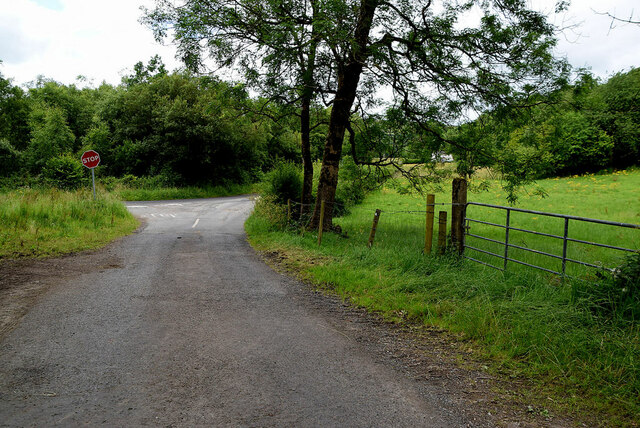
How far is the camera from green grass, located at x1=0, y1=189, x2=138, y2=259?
11.0 metres

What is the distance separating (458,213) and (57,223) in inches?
528

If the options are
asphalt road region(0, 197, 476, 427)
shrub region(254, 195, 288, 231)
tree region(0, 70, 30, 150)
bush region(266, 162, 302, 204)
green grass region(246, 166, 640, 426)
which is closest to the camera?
asphalt road region(0, 197, 476, 427)

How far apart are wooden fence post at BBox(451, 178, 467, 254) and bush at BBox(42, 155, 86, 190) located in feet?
99.2

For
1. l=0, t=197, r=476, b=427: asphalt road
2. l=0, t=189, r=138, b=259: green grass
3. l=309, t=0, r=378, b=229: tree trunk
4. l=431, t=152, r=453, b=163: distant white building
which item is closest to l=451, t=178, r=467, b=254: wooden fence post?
l=0, t=197, r=476, b=427: asphalt road

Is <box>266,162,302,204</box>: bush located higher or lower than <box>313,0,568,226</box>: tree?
lower

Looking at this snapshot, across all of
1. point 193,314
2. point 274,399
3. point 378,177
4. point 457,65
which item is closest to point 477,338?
point 274,399

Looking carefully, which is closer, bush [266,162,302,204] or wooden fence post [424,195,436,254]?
wooden fence post [424,195,436,254]

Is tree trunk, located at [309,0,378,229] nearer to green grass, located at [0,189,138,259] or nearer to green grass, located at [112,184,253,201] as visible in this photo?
green grass, located at [0,189,138,259]

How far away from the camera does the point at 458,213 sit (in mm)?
7742

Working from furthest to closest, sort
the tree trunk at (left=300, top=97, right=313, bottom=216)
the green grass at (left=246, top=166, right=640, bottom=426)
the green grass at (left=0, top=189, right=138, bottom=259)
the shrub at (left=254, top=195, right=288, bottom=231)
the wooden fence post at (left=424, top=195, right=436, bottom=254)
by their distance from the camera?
Answer: the shrub at (left=254, top=195, right=288, bottom=231) < the tree trunk at (left=300, top=97, right=313, bottom=216) < the green grass at (left=0, top=189, right=138, bottom=259) < the wooden fence post at (left=424, top=195, right=436, bottom=254) < the green grass at (left=246, top=166, right=640, bottom=426)

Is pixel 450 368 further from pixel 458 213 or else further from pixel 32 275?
pixel 32 275

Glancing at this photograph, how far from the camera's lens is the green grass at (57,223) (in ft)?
36.2

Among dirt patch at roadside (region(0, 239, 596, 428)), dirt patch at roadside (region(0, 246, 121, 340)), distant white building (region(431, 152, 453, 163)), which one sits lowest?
dirt patch at roadside (region(0, 246, 121, 340))

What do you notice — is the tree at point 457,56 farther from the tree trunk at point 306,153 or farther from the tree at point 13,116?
the tree at point 13,116
